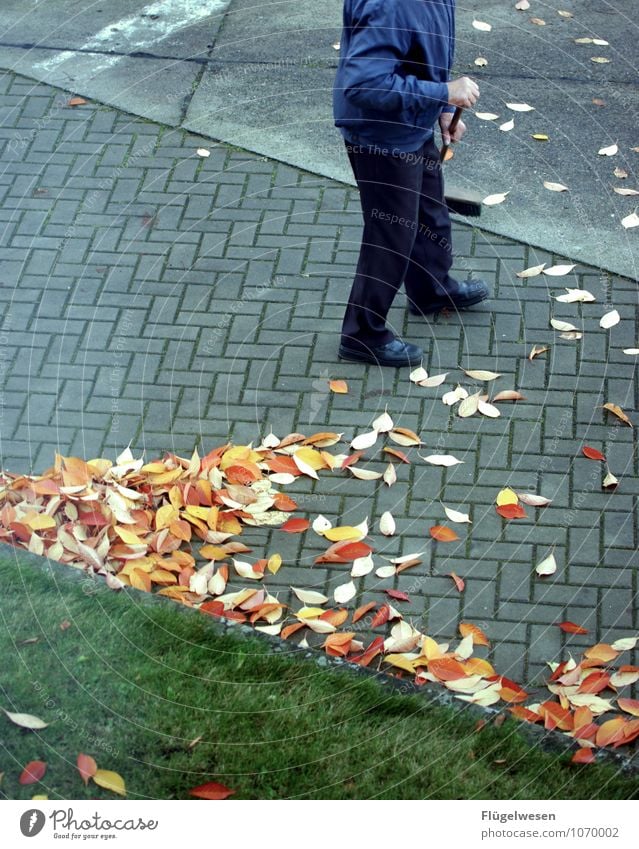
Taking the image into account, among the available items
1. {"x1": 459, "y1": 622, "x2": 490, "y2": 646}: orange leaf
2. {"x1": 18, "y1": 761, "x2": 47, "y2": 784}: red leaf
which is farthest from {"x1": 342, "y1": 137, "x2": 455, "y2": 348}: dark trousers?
{"x1": 18, "y1": 761, "x2": 47, "y2": 784}: red leaf

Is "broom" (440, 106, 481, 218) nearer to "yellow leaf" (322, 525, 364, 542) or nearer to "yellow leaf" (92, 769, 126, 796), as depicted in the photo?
"yellow leaf" (322, 525, 364, 542)

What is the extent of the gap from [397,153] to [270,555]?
1.69m

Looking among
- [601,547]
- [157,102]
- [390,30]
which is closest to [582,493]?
[601,547]

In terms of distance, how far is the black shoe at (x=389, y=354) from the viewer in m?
5.18

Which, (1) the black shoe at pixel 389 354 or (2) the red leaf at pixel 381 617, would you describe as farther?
(1) the black shoe at pixel 389 354

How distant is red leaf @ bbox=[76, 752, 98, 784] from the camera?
3.45 meters

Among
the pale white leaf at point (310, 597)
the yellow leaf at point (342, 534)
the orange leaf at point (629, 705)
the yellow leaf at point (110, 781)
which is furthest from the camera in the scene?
the yellow leaf at point (342, 534)

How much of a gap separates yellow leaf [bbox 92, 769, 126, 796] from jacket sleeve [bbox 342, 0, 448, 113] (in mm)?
2600

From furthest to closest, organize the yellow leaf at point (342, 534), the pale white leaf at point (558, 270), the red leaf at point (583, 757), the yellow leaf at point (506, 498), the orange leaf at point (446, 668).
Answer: the pale white leaf at point (558, 270) < the yellow leaf at point (506, 498) < the yellow leaf at point (342, 534) < the orange leaf at point (446, 668) < the red leaf at point (583, 757)

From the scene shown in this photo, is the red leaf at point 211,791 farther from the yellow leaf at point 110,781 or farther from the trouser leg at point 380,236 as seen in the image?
the trouser leg at point 380,236

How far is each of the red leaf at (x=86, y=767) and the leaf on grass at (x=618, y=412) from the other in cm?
266

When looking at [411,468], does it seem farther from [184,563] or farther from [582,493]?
[184,563]

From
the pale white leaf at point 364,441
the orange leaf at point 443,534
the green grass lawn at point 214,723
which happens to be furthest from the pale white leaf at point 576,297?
the green grass lawn at point 214,723
